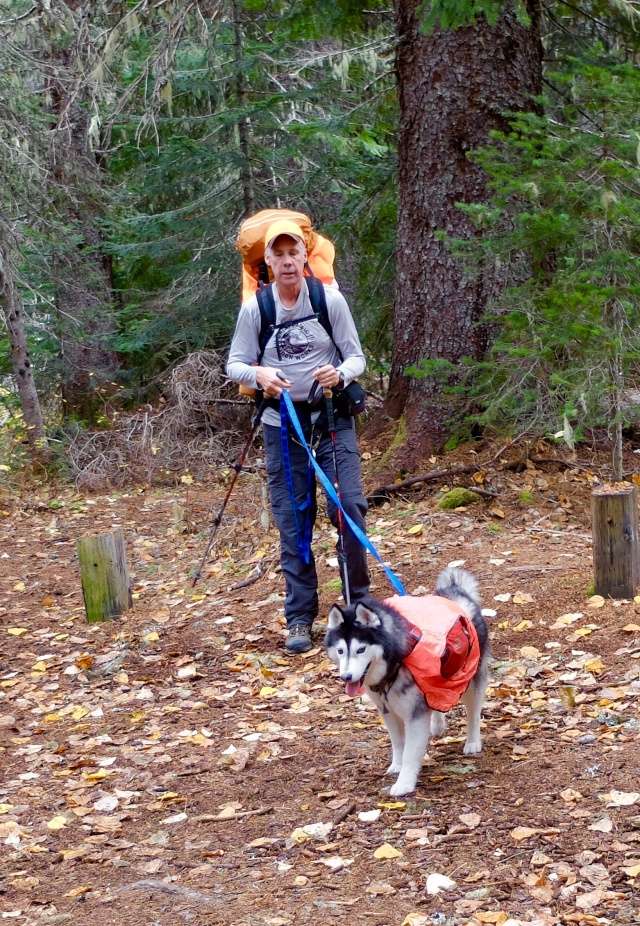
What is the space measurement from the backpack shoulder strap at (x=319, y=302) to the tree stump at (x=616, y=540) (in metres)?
1.85

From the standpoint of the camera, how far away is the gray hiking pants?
606 cm

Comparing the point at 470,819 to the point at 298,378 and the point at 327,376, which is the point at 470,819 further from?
the point at 298,378

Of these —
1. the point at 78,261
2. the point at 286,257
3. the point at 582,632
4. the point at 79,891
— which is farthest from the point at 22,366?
the point at 79,891

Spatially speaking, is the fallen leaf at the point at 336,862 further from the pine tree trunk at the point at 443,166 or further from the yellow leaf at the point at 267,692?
the pine tree trunk at the point at 443,166

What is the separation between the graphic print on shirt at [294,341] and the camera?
5.86 m

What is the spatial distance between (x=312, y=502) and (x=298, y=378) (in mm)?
849

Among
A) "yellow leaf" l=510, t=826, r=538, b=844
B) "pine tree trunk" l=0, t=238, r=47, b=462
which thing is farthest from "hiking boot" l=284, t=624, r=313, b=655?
"pine tree trunk" l=0, t=238, r=47, b=462

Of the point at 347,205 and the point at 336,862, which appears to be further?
the point at 347,205

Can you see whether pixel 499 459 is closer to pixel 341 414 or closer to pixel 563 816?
pixel 341 414

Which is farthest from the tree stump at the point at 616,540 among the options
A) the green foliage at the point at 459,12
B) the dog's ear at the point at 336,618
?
the green foliage at the point at 459,12

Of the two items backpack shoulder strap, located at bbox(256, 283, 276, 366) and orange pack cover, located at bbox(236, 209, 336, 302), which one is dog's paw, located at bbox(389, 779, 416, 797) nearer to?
backpack shoulder strap, located at bbox(256, 283, 276, 366)

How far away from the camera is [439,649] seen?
3996 millimetres

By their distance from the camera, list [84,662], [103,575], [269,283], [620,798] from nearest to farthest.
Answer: [620,798] < [269,283] < [84,662] < [103,575]

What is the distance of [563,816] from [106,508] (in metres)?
9.43
